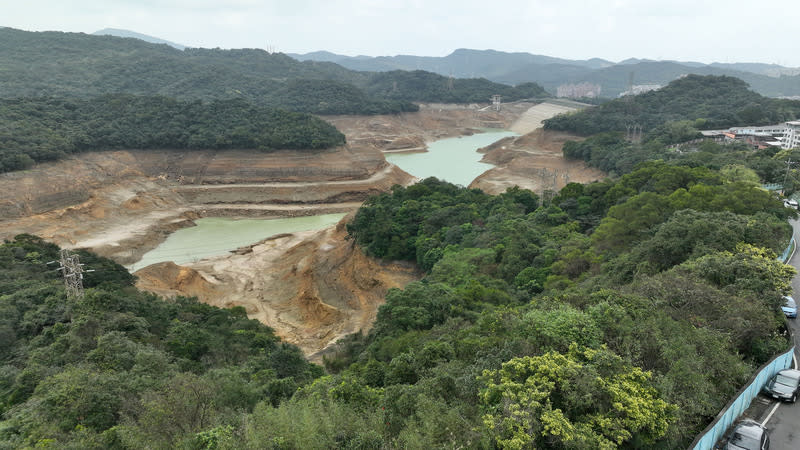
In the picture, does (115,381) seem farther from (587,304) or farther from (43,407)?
(587,304)

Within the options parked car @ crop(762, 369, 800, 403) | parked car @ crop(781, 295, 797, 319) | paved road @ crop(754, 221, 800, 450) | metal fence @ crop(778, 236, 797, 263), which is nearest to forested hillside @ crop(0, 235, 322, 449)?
paved road @ crop(754, 221, 800, 450)

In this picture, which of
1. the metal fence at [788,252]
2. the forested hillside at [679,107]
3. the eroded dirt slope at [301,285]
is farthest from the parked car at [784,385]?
the forested hillside at [679,107]

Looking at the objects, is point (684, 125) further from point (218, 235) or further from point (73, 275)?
point (73, 275)

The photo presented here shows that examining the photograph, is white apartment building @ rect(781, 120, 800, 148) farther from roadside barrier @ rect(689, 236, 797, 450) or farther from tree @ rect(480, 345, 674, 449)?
tree @ rect(480, 345, 674, 449)

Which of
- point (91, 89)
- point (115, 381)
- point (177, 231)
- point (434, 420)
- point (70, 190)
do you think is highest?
point (91, 89)

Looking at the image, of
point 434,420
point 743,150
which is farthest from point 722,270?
point 743,150
